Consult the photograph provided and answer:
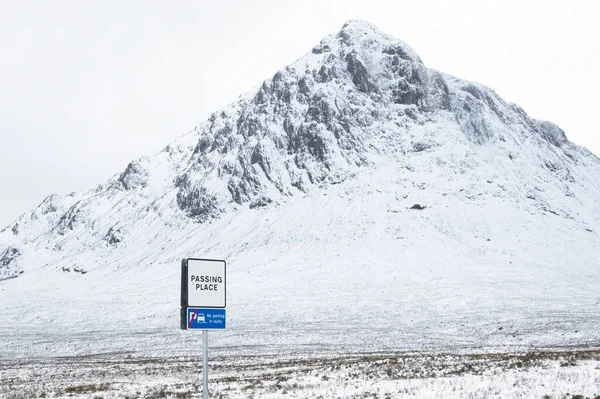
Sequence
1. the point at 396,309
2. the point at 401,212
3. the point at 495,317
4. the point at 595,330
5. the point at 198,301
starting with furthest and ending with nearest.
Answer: the point at 401,212
the point at 396,309
the point at 495,317
the point at 595,330
the point at 198,301

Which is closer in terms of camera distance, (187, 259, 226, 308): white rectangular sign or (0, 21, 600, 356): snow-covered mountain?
(187, 259, 226, 308): white rectangular sign

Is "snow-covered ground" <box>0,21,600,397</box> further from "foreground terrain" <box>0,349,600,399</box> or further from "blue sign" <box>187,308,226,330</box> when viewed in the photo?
"blue sign" <box>187,308,226,330</box>

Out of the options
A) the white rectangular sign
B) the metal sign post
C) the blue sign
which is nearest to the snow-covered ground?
the blue sign

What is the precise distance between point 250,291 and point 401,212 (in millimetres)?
52794

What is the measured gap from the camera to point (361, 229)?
135 meters

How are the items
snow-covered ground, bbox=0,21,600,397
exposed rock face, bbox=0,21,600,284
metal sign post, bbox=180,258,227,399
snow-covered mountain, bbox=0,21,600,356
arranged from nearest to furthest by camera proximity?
metal sign post, bbox=180,258,227,399 < snow-covered ground, bbox=0,21,600,397 < snow-covered mountain, bbox=0,21,600,356 < exposed rock face, bbox=0,21,600,284

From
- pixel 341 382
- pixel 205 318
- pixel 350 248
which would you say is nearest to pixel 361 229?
pixel 350 248

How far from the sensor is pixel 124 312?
93.5 metres

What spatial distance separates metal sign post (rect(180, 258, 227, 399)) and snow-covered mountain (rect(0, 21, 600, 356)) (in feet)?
170

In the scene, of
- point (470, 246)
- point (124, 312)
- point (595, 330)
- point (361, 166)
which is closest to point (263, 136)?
point (361, 166)

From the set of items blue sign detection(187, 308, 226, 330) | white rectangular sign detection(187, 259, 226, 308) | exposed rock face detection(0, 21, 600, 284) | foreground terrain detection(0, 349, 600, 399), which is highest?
exposed rock face detection(0, 21, 600, 284)

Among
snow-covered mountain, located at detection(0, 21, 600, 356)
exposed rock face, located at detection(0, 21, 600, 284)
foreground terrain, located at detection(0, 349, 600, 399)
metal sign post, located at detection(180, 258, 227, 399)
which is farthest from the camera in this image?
exposed rock face, located at detection(0, 21, 600, 284)

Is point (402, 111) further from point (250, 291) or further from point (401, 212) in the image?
point (250, 291)

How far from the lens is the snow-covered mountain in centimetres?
8462
